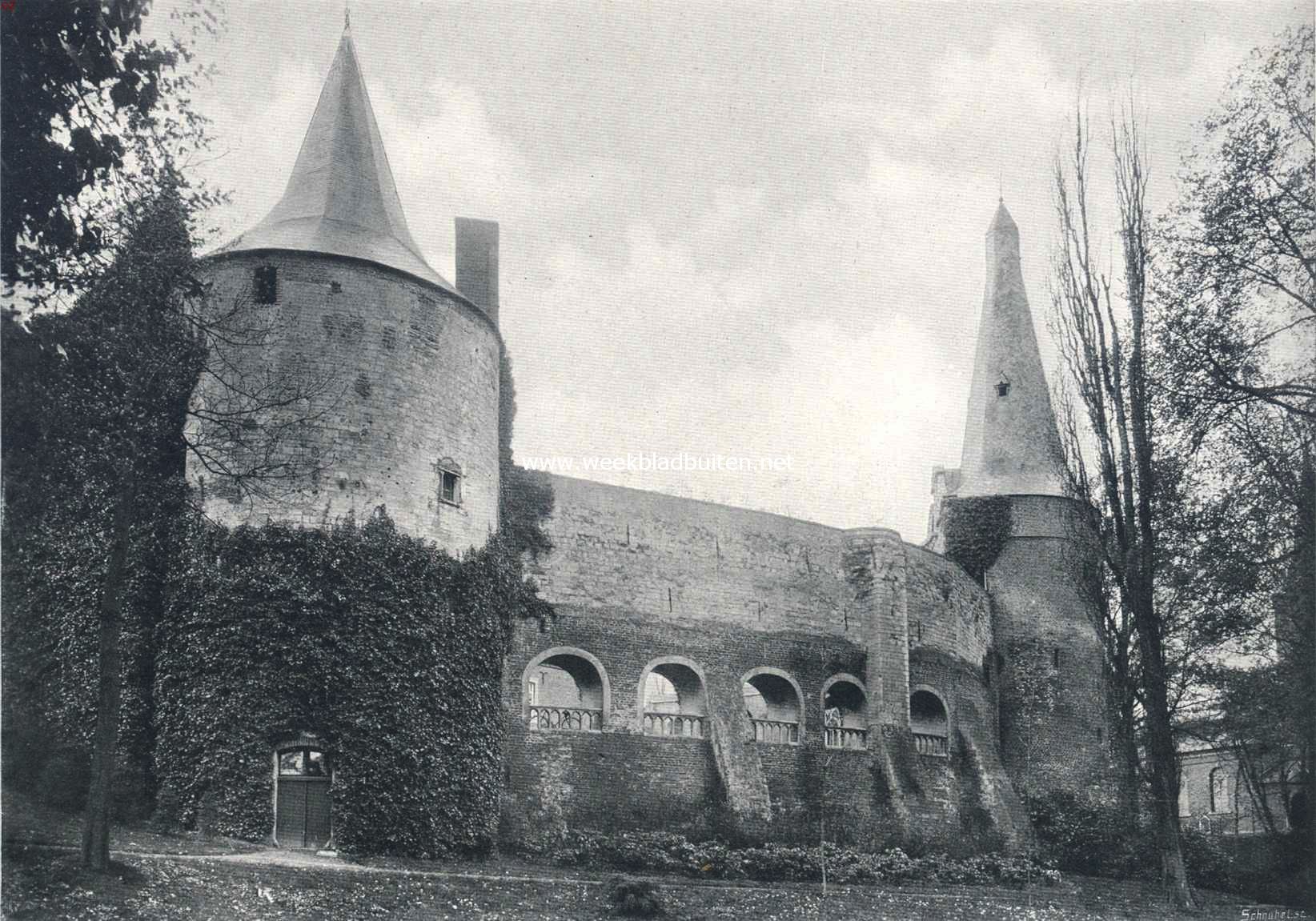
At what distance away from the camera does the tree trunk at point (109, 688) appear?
45.9 feet

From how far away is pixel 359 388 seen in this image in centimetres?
2002

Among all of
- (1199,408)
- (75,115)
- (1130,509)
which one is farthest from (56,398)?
(1130,509)

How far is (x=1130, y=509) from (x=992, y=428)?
13.9m

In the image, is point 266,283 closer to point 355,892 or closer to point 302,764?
point 302,764

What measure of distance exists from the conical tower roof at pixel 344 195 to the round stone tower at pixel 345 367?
0.03 meters

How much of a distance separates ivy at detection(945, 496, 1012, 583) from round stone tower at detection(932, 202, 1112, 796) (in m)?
0.03

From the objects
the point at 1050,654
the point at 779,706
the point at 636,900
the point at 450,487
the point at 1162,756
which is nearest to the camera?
the point at 636,900

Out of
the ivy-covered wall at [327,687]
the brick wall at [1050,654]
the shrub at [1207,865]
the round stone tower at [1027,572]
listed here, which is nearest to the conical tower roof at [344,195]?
the ivy-covered wall at [327,687]

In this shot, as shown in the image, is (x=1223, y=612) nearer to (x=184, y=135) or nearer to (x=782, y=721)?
(x=782, y=721)

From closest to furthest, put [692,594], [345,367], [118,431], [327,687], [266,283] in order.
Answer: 1. [118,431]
2. [327,687]
3. [345,367]
4. [266,283]
5. [692,594]

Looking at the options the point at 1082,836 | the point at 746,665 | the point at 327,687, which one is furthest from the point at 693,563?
the point at 1082,836

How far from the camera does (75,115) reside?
12.3 metres

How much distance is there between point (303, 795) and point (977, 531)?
65.1 ft

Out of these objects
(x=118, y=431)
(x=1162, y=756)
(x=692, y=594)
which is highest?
(x=118, y=431)
